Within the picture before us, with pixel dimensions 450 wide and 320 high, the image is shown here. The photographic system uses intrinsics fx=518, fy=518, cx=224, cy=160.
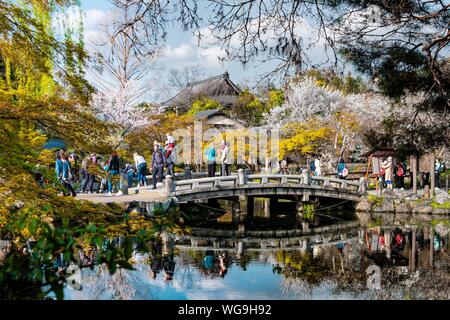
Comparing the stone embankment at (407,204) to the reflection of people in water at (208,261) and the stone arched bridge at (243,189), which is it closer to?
the stone arched bridge at (243,189)

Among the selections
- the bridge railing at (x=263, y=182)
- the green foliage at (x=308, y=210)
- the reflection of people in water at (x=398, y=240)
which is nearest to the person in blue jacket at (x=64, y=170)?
the bridge railing at (x=263, y=182)

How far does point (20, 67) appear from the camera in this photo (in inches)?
225

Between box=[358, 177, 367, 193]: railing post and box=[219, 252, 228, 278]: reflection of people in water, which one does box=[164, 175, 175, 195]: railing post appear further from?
box=[358, 177, 367, 193]: railing post

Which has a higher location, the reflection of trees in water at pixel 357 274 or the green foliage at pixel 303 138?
the green foliage at pixel 303 138

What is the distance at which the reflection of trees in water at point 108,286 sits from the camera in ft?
25.3

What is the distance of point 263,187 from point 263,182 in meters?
0.17

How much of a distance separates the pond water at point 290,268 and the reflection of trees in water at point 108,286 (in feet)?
0.05

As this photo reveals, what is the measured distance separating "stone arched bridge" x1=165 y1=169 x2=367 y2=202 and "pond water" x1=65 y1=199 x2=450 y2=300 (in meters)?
1.37

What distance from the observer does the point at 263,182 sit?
16781mm

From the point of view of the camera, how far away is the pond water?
819cm

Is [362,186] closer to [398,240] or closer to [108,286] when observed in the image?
[398,240]

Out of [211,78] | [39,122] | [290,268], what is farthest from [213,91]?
[39,122]

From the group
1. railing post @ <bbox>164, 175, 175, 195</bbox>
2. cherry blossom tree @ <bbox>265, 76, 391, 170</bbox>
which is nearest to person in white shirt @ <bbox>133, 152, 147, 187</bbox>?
railing post @ <bbox>164, 175, 175, 195</bbox>

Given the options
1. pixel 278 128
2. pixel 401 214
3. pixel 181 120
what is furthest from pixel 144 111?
pixel 401 214
